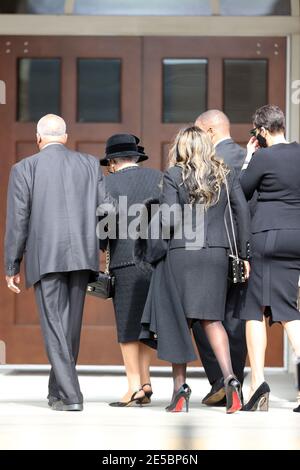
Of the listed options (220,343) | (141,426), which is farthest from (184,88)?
(141,426)

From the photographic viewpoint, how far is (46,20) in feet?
33.4

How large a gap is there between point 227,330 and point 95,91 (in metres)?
2.90

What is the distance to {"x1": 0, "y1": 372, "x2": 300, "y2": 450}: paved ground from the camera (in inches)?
255

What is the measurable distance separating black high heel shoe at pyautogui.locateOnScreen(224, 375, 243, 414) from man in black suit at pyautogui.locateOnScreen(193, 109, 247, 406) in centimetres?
46

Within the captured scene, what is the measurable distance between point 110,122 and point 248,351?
3.04 metres

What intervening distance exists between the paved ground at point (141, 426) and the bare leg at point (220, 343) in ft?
0.95

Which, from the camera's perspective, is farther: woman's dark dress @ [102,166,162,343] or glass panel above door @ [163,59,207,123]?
glass panel above door @ [163,59,207,123]

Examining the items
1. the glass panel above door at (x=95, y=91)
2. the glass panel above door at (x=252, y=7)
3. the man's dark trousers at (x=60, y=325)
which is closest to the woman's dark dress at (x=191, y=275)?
the man's dark trousers at (x=60, y=325)

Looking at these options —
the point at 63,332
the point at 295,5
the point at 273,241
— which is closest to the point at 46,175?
the point at 63,332

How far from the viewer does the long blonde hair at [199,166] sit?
754cm

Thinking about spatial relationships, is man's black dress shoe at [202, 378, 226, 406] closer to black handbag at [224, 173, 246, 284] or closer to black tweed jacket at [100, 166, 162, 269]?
black handbag at [224, 173, 246, 284]

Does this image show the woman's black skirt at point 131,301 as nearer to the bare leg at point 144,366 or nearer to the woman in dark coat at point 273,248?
the bare leg at point 144,366

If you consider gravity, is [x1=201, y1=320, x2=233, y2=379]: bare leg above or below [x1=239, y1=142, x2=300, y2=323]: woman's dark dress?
below

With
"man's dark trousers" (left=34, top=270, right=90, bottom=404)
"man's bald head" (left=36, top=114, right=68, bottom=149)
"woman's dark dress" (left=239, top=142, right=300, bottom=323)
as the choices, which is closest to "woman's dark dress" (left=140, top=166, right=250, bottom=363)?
"woman's dark dress" (left=239, top=142, right=300, bottom=323)
